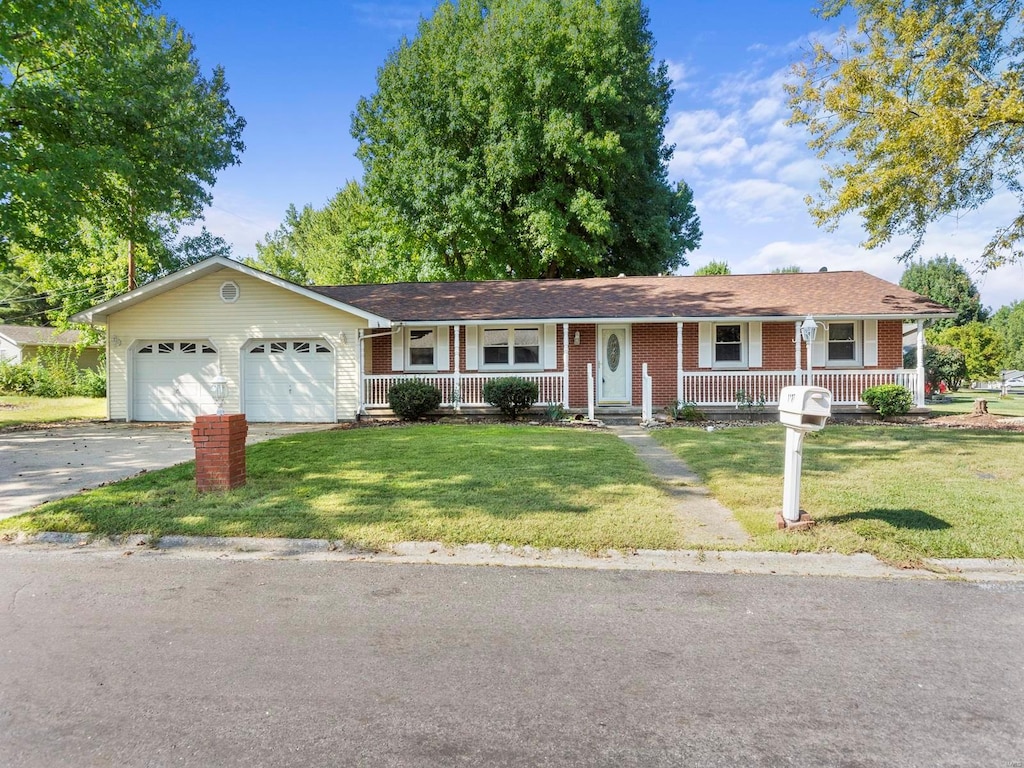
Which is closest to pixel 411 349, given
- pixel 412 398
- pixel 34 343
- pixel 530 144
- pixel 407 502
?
pixel 412 398

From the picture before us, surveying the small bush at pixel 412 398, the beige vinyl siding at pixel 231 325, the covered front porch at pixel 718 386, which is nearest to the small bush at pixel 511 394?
the covered front porch at pixel 718 386

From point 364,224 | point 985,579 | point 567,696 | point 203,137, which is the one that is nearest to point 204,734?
point 567,696

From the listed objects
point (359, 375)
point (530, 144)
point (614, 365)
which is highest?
point (530, 144)

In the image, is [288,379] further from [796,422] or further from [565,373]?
[796,422]

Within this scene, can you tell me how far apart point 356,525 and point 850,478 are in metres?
6.10

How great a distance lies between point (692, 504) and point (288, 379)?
42.6 ft

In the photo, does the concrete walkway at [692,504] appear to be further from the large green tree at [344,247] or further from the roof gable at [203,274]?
the large green tree at [344,247]

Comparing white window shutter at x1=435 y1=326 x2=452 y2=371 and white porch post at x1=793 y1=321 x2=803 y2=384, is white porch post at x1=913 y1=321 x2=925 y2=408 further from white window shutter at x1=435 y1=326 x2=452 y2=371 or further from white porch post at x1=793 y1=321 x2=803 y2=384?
white window shutter at x1=435 y1=326 x2=452 y2=371

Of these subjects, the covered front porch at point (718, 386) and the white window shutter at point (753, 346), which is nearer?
the covered front porch at point (718, 386)

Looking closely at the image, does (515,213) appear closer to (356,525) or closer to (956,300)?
(356,525)

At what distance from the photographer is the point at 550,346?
16.9 metres

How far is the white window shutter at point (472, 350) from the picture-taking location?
1706cm

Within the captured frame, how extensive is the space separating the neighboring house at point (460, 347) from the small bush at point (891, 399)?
621 mm

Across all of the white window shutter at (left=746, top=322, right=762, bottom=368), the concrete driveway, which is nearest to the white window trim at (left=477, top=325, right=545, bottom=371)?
the concrete driveway
